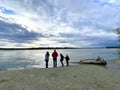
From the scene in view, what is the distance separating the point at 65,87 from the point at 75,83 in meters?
1.67

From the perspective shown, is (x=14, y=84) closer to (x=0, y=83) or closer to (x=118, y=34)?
(x=0, y=83)

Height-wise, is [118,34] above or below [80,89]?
above

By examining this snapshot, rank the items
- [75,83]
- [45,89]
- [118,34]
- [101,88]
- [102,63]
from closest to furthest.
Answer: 1. [45,89]
2. [101,88]
3. [75,83]
4. [102,63]
5. [118,34]

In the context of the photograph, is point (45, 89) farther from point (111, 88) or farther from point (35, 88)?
point (111, 88)

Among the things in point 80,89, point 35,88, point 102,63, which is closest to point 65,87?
point 80,89

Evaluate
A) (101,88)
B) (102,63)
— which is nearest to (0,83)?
(101,88)

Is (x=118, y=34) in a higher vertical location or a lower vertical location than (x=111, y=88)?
higher

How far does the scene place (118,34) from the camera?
6538cm

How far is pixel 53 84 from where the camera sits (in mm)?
15625

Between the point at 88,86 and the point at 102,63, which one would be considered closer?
the point at 88,86

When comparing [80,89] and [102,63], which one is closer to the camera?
[80,89]

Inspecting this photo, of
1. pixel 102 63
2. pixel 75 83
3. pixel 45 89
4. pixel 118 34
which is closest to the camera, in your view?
pixel 45 89

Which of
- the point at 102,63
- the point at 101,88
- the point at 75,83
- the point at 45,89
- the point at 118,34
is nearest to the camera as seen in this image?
the point at 45,89

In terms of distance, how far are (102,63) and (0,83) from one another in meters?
34.4
